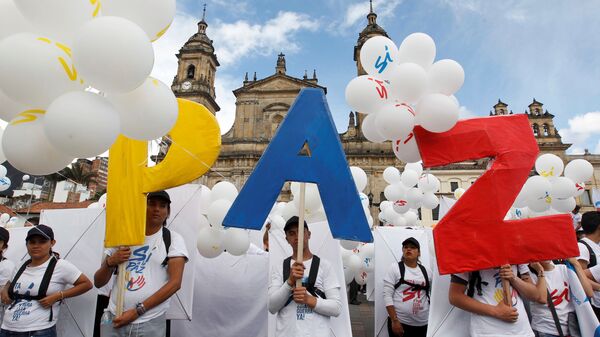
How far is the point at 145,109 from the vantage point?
1871 millimetres

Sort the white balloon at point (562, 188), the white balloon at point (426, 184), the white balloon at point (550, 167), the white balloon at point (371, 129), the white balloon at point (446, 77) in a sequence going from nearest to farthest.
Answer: the white balloon at point (446, 77), the white balloon at point (371, 129), the white balloon at point (562, 188), the white balloon at point (550, 167), the white balloon at point (426, 184)

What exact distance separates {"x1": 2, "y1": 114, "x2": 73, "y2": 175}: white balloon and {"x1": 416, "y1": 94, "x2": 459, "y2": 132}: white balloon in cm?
245

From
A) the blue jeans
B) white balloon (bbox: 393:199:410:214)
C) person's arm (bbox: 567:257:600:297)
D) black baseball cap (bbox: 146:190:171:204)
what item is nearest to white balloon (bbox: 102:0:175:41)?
black baseball cap (bbox: 146:190:171:204)

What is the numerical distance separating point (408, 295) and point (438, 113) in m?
1.92

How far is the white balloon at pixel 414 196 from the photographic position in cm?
666

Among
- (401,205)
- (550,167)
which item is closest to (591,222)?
(550,167)

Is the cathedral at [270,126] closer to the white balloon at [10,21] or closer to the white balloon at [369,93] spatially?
the white balloon at [369,93]

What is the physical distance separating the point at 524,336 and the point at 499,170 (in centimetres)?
112

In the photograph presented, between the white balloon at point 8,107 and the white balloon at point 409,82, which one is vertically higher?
the white balloon at point 409,82

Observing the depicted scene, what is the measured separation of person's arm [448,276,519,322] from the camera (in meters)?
2.22

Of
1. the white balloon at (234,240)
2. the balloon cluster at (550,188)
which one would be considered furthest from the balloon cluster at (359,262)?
the balloon cluster at (550,188)

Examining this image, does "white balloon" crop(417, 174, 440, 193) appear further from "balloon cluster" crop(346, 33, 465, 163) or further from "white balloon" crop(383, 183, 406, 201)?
"balloon cluster" crop(346, 33, 465, 163)

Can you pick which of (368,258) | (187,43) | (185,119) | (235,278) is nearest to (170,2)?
(185,119)

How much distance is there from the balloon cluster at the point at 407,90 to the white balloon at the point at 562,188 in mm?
2414
